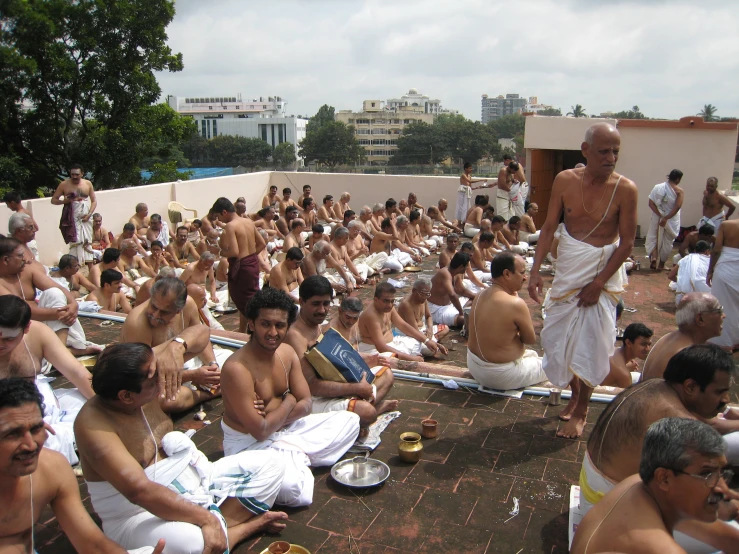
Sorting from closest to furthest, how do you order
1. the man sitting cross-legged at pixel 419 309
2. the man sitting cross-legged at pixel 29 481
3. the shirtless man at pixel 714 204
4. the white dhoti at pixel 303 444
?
the man sitting cross-legged at pixel 29 481, the white dhoti at pixel 303 444, the man sitting cross-legged at pixel 419 309, the shirtless man at pixel 714 204

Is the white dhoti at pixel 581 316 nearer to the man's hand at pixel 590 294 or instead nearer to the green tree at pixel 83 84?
the man's hand at pixel 590 294

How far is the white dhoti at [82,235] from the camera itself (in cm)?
1147

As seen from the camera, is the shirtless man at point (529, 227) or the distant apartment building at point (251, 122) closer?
the shirtless man at point (529, 227)

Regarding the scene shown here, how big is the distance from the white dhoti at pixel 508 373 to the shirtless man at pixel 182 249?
740cm

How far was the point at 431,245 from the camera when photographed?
46.7 feet

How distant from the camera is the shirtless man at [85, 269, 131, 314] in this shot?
793 centimetres

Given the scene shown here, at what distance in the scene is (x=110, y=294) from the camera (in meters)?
8.34

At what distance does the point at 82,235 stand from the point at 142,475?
9703mm

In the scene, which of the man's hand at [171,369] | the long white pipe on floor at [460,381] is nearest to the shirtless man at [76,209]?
the long white pipe on floor at [460,381]

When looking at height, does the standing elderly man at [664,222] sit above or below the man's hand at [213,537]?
above

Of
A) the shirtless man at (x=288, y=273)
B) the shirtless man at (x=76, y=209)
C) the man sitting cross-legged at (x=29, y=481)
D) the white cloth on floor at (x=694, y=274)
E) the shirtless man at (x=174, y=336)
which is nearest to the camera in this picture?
the man sitting cross-legged at (x=29, y=481)

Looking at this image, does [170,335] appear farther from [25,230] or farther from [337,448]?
[25,230]

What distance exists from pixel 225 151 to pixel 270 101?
70.7m

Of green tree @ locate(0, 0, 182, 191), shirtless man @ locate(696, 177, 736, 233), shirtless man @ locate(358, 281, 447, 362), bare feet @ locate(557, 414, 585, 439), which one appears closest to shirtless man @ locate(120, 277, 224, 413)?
shirtless man @ locate(358, 281, 447, 362)
